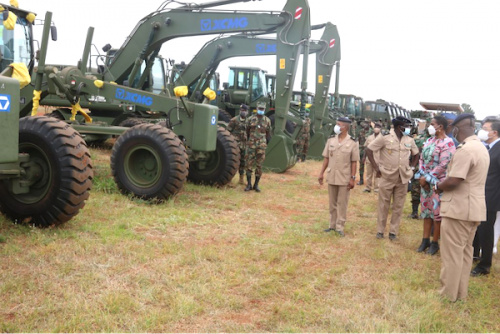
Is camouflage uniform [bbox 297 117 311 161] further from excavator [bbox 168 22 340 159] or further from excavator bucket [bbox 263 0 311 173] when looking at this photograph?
excavator bucket [bbox 263 0 311 173]

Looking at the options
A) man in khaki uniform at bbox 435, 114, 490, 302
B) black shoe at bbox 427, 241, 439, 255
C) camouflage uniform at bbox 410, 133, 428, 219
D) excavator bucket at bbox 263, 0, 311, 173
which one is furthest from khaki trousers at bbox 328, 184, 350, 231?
excavator bucket at bbox 263, 0, 311, 173

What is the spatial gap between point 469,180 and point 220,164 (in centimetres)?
526

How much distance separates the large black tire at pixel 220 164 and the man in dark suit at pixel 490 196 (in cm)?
459

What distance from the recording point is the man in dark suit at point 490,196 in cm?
480

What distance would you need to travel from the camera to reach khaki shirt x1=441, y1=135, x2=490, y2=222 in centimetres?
387

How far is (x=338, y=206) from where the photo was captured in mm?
6141

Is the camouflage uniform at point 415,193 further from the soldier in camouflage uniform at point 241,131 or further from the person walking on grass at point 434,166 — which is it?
the soldier in camouflage uniform at point 241,131

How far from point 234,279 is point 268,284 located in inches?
12.4

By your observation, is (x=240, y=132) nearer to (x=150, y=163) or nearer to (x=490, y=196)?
Result: (x=150, y=163)

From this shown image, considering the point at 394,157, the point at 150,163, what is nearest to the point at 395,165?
the point at 394,157

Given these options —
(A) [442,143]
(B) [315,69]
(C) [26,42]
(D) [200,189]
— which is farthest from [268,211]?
(B) [315,69]

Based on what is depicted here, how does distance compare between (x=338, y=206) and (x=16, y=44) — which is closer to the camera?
(x=338, y=206)

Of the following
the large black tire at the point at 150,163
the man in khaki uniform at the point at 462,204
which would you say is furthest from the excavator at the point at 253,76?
the man in khaki uniform at the point at 462,204

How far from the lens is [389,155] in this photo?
586 centimetres
